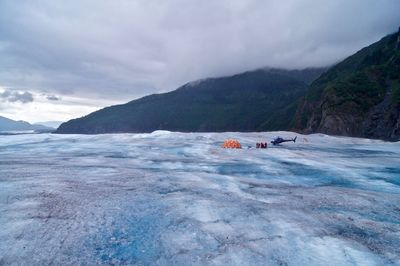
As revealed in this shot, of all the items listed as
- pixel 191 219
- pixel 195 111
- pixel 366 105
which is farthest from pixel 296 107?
pixel 191 219

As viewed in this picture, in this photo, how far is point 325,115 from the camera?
6675cm

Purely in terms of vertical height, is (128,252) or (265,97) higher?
(265,97)

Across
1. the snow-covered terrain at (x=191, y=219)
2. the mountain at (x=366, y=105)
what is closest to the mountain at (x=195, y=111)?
the mountain at (x=366, y=105)

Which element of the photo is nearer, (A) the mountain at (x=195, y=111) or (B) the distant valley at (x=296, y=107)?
(B) the distant valley at (x=296, y=107)

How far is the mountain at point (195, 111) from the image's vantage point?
14750 centimetres

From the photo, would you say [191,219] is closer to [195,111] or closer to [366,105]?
[366,105]

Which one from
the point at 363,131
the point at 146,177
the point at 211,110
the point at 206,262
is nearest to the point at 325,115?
the point at 363,131

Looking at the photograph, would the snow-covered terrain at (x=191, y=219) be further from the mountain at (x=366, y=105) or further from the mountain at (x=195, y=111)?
the mountain at (x=195, y=111)

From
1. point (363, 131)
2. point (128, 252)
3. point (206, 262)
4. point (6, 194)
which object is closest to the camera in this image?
point (206, 262)

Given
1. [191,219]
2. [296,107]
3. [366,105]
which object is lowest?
[191,219]

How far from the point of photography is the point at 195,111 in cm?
16975

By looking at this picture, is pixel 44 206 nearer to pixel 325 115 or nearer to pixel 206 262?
pixel 206 262

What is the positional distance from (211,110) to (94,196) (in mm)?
163012

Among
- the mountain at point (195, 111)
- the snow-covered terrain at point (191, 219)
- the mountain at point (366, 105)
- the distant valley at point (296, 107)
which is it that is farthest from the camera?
the mountain at point (195, 111)
